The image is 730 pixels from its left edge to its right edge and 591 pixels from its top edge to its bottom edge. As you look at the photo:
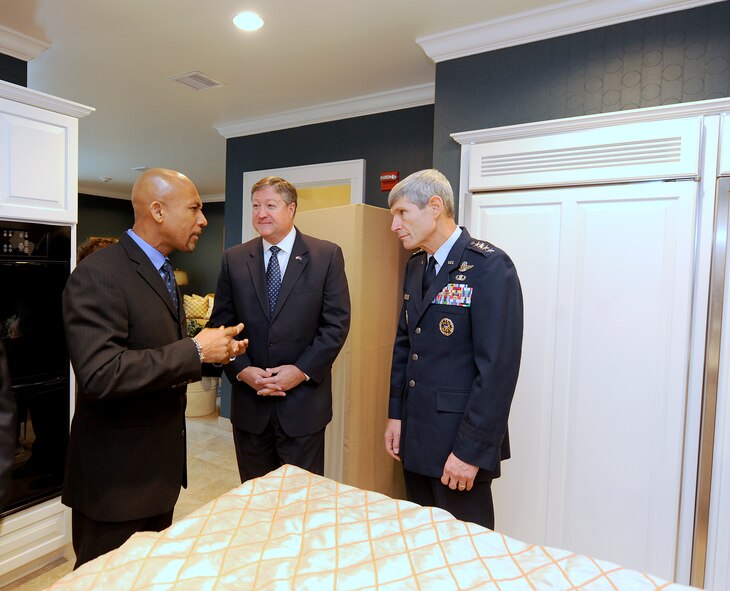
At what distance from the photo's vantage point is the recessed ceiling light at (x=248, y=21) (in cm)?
244

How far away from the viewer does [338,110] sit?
3.77 m

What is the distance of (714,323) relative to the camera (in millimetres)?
2018

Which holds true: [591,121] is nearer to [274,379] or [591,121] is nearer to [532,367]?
[532,367]

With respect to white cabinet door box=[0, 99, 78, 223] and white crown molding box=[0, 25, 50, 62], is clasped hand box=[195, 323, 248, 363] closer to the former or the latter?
white cabinet door box=[0, 99, 78, 223]

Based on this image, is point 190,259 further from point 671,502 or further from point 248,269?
point 671,502

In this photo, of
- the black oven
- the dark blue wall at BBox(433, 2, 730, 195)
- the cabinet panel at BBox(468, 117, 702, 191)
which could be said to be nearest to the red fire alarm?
the dark blue wall at BBox(433, 2, 730, 195)

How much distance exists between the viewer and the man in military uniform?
1576 millimetres

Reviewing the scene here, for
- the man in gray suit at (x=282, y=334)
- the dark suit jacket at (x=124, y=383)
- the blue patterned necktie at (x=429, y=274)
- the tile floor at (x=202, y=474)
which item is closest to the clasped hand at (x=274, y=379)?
the man in gray suit at (x=282, y=334)

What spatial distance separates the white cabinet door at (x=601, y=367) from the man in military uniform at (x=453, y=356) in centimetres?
73

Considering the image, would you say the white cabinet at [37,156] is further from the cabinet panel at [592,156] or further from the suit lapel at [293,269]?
the cabinet panel at [592,156]

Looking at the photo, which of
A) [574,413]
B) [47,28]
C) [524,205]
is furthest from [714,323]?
[47,28]

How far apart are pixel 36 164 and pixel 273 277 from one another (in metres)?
1.34

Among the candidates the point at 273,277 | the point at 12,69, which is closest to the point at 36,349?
the point at 273,277

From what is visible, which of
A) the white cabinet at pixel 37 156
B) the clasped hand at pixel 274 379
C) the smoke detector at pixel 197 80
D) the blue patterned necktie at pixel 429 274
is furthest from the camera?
the smoke detector at pixel 197 80
